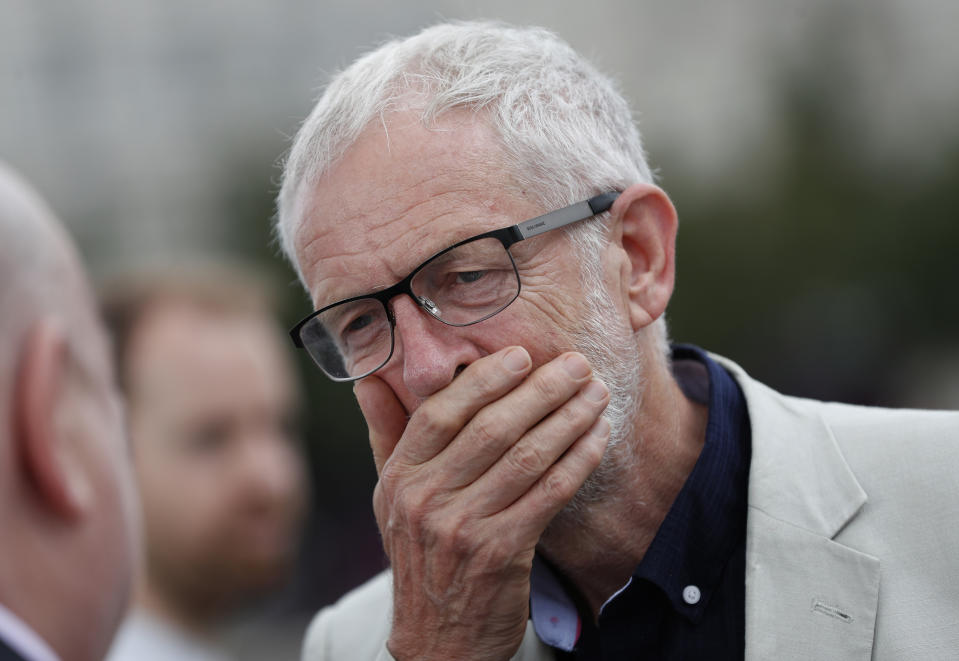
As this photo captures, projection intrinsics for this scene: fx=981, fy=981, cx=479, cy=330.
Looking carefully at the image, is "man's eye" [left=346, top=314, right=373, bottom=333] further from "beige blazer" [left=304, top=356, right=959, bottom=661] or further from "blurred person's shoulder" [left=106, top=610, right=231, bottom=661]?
"blurred person's shoulder" [left=106, top=610, right=231, bottom=661]

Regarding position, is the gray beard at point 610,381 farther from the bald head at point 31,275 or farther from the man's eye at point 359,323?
the bald head at point 31,275

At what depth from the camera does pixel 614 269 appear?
10.1 feet

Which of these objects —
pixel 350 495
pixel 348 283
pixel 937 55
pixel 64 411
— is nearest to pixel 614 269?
pixel 348 283

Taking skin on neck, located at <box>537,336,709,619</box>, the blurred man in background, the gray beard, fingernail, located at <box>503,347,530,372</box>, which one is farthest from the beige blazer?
the blurred man in background

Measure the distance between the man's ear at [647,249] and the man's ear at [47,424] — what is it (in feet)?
5.69

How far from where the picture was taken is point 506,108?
2980 mm

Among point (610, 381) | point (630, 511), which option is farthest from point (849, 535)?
point (610, 381)

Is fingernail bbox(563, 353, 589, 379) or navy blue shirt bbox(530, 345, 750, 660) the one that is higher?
fingernail bbox(563, 353, 589, 379)

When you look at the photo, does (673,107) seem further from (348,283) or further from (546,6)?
(348,283)

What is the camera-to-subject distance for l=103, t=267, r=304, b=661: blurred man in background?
5.12 meters

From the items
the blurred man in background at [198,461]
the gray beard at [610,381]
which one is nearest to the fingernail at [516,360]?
the gray beard at [610,381]

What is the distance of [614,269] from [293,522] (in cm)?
344

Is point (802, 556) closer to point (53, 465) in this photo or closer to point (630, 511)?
point (630, 511)

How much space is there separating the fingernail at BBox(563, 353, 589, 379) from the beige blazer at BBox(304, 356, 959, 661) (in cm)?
62
